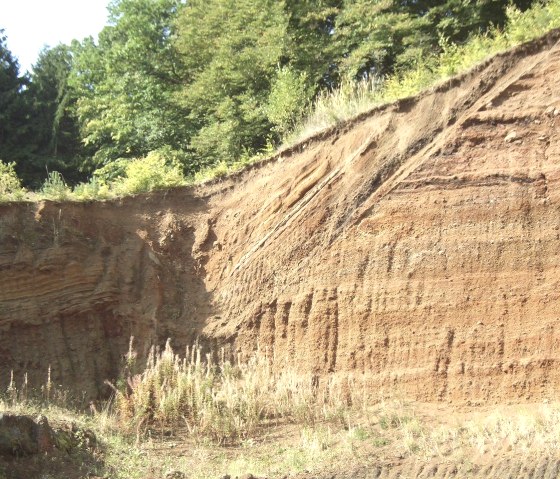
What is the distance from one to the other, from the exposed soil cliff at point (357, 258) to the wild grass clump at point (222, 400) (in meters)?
0.64

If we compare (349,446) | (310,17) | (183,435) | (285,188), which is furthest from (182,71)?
(349,446)

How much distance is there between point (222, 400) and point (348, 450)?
256 centimetres

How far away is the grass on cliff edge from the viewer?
33.7 ft

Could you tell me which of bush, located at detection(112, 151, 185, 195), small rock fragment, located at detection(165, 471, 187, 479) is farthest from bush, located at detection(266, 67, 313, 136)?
small rock fragment, located at detection(165, 471, 187, 479)

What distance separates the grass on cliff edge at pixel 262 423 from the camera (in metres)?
10.3

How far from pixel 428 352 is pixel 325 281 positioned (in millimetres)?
2290

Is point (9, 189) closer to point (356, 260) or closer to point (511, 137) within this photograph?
point (356, 260)

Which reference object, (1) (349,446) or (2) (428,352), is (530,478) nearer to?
(1) (349,446)

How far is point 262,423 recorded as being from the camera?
12.4m

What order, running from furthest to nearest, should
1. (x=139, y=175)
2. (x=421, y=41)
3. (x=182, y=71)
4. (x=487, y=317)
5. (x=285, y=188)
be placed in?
(x=182, y=71), (x=421, y=41), (x=139, y=175), (x=285, y=188), (x=487, y=317)

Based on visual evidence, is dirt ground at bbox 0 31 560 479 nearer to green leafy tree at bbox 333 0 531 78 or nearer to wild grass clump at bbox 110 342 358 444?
wild grass clump at bbox 110 342 358 444

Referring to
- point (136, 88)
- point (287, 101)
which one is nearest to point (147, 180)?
point (287, 101)

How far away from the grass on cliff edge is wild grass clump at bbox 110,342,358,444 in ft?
0.05

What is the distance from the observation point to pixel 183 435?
12.3 metres
